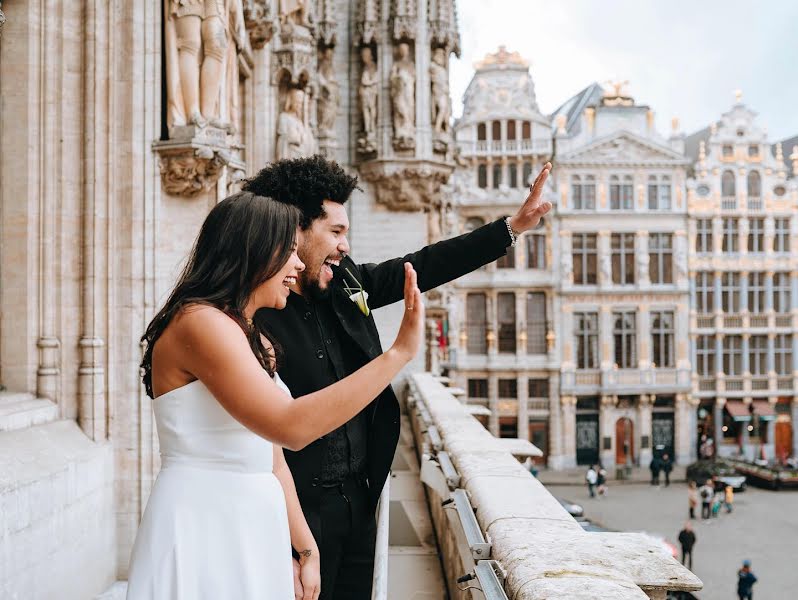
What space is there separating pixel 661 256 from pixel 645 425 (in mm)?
6521

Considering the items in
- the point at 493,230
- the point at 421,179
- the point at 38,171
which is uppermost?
the point at 421,179

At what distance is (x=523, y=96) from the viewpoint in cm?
3066

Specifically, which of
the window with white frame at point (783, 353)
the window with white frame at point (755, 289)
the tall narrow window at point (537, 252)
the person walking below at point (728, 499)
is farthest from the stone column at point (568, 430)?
the window with white frame at point (783, 353)

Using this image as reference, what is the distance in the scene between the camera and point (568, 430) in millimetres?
31109

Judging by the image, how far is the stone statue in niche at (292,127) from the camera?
23.7 feet

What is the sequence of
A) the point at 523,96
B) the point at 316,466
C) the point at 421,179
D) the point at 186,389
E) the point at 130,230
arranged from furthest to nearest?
1. the point at 523,96
2. the point at 421,179
3. the point at 130,230
4. the point at 316,466
5. the point at 186,389

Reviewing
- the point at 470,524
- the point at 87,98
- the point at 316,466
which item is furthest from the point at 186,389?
the point at 87,98

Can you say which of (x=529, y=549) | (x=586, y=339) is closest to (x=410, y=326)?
(x=529, y=549)

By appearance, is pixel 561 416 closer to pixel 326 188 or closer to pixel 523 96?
pixel 523 96

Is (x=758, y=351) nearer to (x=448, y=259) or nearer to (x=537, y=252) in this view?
(x=537, y=252)

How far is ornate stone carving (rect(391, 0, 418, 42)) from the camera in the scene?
35.5 ft

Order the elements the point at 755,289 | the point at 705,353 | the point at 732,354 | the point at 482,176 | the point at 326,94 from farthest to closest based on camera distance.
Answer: the point at 732,354 < the point at 705,353 < the point at 755,289 < the point at 482,176 < the point at 326,94

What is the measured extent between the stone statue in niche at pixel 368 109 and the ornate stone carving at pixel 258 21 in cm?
421

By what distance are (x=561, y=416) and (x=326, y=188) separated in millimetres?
29771
